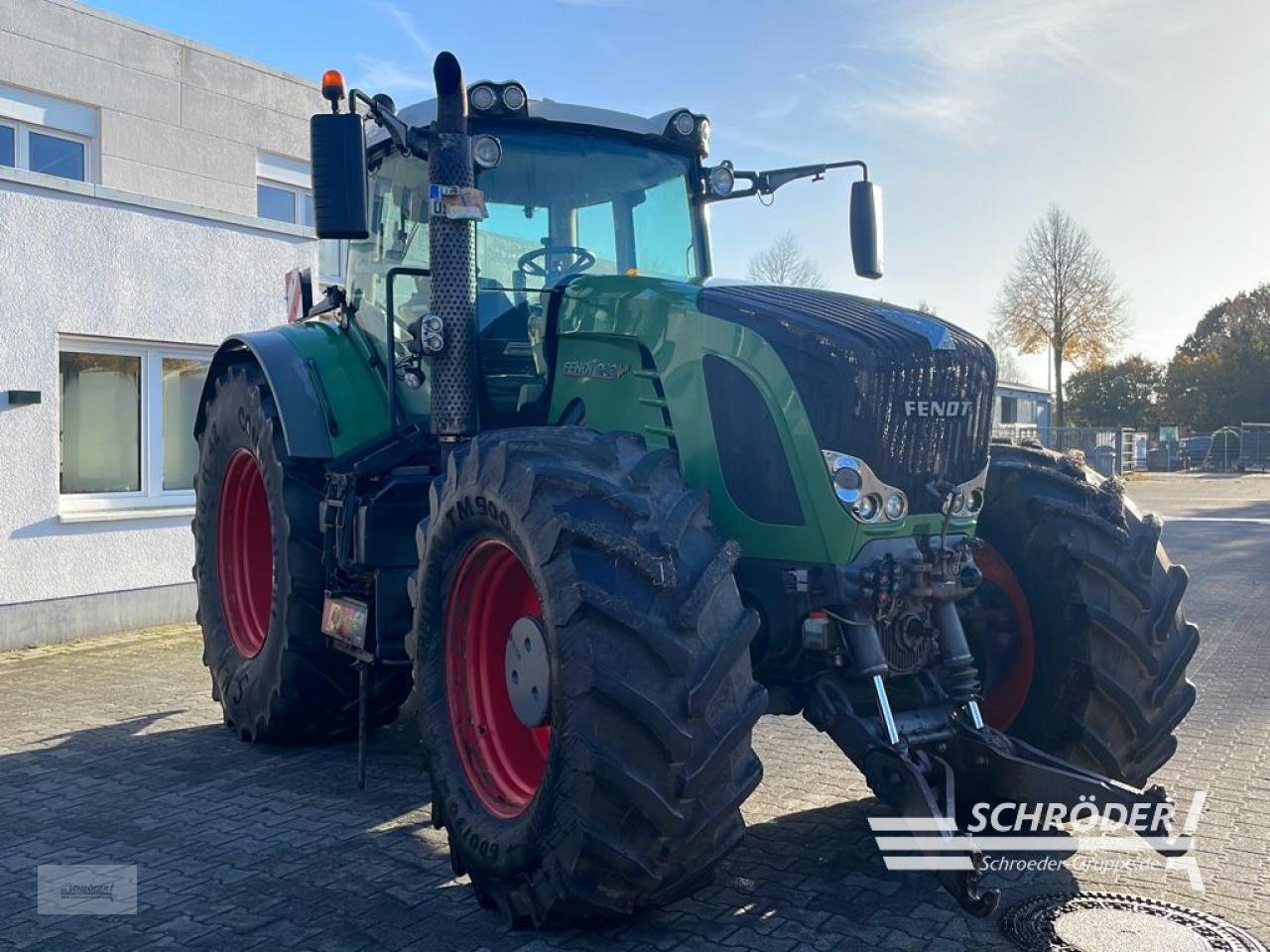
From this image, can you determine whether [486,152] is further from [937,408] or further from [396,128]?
[937,408]

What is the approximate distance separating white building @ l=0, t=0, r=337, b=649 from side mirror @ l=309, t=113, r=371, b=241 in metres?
5.13

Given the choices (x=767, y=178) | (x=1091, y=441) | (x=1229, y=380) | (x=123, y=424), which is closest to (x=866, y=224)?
(x=767, y=178)

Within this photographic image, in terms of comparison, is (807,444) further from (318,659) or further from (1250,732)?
(1250,732)

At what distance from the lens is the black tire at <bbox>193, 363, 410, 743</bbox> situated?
542 centimetres

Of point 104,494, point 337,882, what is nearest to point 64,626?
point 104,494

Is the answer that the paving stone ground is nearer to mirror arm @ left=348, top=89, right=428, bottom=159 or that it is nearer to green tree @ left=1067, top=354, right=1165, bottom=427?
mirror arm @ left=348, top=89, right=428, bottom=159

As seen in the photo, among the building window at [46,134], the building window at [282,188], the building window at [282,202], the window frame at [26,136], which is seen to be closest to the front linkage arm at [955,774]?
the window frame at [26,136]

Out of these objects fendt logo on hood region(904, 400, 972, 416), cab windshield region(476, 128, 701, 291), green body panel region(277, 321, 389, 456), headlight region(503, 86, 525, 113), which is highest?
headlight region(503, 86, 525, 113)

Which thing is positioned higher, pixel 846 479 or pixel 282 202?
pixel 282 202

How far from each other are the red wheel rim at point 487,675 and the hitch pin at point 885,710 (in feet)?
3.70

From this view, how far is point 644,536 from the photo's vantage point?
3326 millimetres

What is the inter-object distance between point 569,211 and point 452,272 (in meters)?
0.73

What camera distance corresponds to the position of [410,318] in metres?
5.30

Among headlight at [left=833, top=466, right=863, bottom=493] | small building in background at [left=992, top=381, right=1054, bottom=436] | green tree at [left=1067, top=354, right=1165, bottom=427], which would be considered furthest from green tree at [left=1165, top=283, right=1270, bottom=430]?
headlight at [left=833, top=466, right=863, bottom=493]
